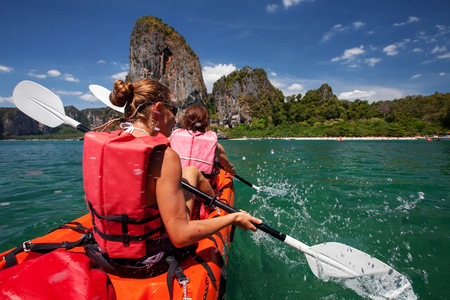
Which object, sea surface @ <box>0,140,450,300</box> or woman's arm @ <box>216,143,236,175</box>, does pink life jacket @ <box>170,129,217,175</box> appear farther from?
sea surface @ <box>0,140,450,300</box>

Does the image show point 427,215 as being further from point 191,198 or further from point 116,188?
point 116,188

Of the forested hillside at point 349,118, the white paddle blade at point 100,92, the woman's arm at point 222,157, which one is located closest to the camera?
the white paddle blade at point 100,92

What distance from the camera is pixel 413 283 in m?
2.43

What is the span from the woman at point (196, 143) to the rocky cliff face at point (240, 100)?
85695mm

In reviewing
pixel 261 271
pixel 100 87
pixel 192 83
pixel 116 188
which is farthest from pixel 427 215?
pixel 192 83

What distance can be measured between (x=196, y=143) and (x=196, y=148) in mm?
77

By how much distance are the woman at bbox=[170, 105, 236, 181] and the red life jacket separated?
1799 millimetres

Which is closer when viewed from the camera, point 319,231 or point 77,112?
point 319,231

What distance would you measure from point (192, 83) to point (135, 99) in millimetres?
79524

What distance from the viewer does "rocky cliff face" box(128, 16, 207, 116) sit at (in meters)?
76.3

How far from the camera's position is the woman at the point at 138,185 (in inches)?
50.1

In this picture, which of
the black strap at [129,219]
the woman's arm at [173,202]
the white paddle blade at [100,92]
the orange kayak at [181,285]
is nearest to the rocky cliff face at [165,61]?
the white paddle blade at [100,92]

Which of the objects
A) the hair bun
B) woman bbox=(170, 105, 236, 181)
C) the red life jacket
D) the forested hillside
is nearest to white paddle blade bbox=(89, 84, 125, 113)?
woman bbox=(170, 105, 236, 181)

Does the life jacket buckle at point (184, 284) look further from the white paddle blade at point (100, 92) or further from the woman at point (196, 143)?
the white paddle blade at point (100, 92)
